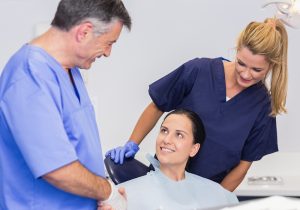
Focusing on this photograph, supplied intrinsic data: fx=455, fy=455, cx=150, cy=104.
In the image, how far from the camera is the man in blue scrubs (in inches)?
35.1

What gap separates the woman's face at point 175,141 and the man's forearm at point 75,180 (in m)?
0.64

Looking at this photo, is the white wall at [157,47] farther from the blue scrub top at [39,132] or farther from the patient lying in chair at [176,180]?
the blue scrub top at [39,132]

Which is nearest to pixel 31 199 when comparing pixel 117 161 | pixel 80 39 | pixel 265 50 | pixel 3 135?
pixel 3 135

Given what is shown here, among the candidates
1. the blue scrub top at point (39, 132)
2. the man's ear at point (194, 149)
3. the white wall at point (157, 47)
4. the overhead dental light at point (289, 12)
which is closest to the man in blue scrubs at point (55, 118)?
the blue scrub top at point (39, 132)

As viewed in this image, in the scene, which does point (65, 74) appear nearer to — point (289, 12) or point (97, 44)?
point (97, 44)

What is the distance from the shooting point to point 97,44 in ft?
3.17

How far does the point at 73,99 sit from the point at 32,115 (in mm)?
142

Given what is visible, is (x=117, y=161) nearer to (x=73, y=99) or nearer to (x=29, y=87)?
(x=73, y=99)

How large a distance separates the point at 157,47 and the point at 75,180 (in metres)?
1.45

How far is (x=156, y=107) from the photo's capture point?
5.63ft

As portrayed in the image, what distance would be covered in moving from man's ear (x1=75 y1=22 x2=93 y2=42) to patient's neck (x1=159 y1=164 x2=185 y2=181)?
80 cm

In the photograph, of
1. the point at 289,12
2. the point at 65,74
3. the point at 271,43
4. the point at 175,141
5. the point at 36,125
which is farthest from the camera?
the point at 289,12

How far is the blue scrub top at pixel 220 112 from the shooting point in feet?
5.34

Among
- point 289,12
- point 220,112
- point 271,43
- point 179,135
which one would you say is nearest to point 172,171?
point 179,135
